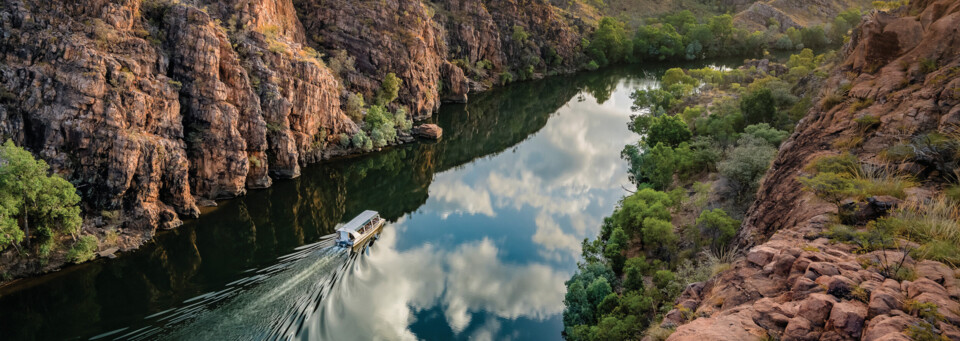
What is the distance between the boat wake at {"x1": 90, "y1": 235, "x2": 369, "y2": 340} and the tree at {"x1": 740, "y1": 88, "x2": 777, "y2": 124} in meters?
40.5

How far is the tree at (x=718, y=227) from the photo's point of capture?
88.2 feet

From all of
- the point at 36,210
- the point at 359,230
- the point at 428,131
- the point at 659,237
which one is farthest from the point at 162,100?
the point at 659,237

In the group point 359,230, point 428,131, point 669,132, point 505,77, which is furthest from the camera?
point 505,77

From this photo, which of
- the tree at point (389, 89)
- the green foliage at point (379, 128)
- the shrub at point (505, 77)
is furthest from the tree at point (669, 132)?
the shrub at point (505, 77)

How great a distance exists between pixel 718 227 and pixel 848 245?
1439 cm

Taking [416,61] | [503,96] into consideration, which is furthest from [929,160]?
[503,96]

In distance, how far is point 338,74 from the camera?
67125mm

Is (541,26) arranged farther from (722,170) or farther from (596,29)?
(722,170)

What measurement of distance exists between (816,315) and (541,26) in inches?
4591

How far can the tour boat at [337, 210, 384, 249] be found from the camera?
35938 mm

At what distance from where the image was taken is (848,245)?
13711mm

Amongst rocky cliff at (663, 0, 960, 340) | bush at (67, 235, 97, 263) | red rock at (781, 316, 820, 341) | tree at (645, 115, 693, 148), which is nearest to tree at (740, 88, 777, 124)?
tree at (645, 115, 693, 148)

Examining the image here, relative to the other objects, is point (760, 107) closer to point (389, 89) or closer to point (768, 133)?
point (768, 133)

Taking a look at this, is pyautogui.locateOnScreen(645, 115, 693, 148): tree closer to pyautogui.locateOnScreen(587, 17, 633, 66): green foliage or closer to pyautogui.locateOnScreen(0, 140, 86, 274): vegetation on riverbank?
pyautogui.locateOnScreen(0, 140, 86, 274): vegetation on riverbank
